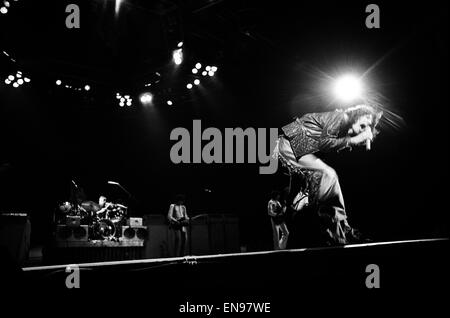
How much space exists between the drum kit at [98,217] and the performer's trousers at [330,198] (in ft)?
16.0

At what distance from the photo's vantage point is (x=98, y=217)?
8477 millimetres

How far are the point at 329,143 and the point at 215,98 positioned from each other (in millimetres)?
3711

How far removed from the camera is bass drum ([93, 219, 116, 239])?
820 centimetres

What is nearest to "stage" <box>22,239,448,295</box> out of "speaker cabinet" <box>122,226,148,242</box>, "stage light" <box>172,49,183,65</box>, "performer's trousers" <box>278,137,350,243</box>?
"performer's trousers" <box>278,137,350,243</box>

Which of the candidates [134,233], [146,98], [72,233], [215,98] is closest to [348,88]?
[215,98]

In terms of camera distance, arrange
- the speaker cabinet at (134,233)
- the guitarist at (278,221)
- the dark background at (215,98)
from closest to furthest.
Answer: the dark background at (215,98), the guitarist at (278,221), the speaker cabinet at (134,233)

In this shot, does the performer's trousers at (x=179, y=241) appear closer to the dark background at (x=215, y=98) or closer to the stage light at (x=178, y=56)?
the dark background at (x=215, y=98)

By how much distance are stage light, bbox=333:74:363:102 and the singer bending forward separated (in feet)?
1.01

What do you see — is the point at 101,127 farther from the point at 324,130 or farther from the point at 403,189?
the point at 403,189

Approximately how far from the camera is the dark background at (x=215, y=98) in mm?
7152

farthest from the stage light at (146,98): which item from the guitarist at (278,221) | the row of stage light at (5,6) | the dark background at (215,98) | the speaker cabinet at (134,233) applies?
the guitarist at (278,221)

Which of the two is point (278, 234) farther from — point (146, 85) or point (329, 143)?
point (146, 85)
